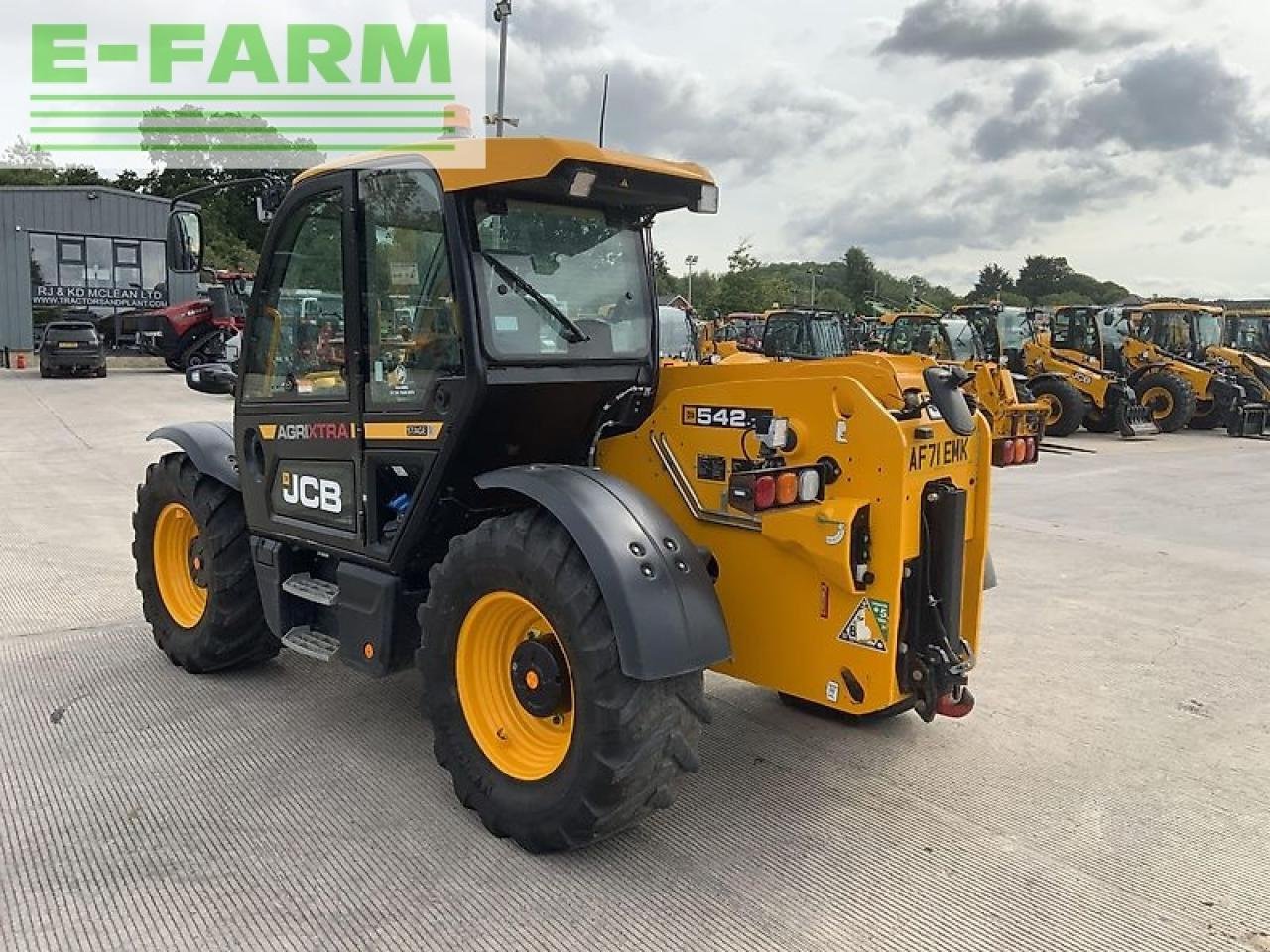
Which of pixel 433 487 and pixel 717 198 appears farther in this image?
pixel 717 198

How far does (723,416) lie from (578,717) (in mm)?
1175

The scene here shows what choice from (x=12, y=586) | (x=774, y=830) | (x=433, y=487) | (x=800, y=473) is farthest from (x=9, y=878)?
(x=12, y=586)

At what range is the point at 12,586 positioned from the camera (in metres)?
6.01

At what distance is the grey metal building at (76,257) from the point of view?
1077 inches

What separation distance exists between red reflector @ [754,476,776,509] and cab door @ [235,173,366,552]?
60.3 inches

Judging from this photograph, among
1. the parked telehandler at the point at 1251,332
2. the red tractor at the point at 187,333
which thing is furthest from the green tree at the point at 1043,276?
the red tractor at the point at 187,333

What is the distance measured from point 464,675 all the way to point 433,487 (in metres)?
0.64

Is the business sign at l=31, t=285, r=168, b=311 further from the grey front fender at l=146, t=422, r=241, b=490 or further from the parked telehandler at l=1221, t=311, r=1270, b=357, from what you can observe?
the parked telehandler at l=1221, t=311, r=1270, b=357

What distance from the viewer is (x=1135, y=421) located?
17125 millimetres

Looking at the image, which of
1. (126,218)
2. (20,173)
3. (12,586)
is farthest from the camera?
(20,173)

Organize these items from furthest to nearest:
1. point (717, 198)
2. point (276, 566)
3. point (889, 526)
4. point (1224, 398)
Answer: point (1224, 398) < point (276, 566) < point (717, 198) < point (889, 526)

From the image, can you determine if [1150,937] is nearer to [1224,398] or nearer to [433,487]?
[433,487]

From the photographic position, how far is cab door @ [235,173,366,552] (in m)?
3.73

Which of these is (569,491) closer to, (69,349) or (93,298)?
(69,349)
